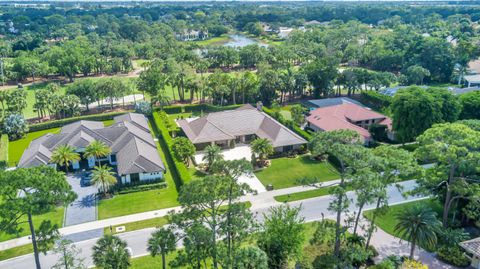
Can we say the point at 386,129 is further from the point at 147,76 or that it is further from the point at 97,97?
the point at 97,97

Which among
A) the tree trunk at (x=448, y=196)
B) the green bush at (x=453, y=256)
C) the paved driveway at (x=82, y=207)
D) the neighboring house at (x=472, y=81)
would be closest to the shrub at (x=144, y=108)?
the paved driveway at (x=82, y=207)

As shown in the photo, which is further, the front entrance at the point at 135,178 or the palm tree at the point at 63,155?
the palm tree at the point at 63,155

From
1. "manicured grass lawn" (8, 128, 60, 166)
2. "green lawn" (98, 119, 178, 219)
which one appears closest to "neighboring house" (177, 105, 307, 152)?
"green lawn" (98, 119, 178, 219)

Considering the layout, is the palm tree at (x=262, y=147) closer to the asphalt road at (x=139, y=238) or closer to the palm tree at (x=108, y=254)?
Result: the asphalt road at (x=139, y=238)

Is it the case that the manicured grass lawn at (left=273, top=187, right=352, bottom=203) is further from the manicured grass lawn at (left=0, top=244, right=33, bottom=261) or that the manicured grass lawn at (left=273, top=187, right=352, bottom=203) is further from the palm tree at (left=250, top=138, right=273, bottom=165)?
the manicured grass lawn at (left=0, top=244, right=33, bottom=261)

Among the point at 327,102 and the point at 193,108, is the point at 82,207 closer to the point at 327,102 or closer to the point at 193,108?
the point at 193,108

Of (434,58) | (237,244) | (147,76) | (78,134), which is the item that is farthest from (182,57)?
(237,244)

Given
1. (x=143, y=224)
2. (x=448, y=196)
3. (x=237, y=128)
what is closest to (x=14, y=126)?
(x=237, y=128)
